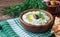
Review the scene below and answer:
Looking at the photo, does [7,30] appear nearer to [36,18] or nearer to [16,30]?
[16,30]

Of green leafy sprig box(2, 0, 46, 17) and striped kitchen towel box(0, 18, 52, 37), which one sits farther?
green leafy sprig box(2, 0, 46, 17)

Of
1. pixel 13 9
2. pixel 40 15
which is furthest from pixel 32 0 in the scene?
pixel 40 15

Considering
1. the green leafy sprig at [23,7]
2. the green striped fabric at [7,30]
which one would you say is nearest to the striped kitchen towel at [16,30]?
the green striped fabric at [7,30]

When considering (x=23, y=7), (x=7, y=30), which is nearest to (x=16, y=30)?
(x=7, y=30)

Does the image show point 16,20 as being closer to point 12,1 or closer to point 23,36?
point 23,36

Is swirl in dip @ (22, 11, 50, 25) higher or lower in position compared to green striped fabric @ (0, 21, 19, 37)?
higher

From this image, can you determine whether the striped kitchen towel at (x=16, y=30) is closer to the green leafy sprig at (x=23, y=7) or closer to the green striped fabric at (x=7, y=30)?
the green striped fabric at (x=7, y=30)

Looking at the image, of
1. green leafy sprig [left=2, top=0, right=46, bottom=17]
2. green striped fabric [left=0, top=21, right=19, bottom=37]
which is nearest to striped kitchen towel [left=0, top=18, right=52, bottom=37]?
green striped fabric [left=0, top=21, right=19, bottom=37]

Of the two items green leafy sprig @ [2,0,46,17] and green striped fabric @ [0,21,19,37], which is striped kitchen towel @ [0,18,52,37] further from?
green leafy sprig @ [2,0,46,17]
